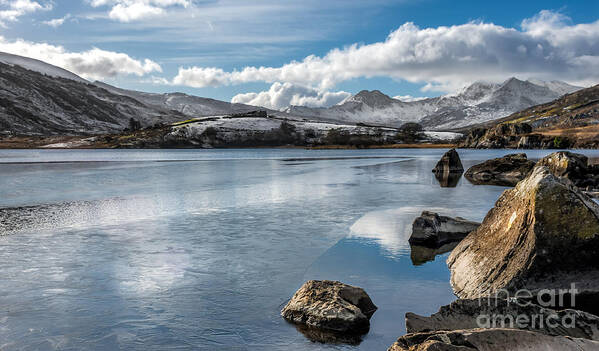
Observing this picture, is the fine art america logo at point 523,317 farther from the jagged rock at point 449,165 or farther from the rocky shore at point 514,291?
the jagged rock at point 449,165

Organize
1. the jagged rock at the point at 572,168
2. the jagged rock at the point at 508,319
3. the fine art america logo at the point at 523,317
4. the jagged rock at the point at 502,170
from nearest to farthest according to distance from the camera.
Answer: the jagged rock at the point at 508,319 → the fine art america logo at the point at 523,317 → the jagged rock at the point at 572,168 → the jagged rock at the point at 502,170

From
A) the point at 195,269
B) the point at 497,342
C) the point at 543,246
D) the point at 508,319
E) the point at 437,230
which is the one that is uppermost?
the point at 543,246

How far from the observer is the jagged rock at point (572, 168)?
32062mm

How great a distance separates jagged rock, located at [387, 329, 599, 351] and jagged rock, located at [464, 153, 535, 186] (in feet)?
116

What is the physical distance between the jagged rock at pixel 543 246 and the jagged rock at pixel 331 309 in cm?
256

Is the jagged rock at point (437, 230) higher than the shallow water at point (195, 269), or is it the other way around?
the jagged rock at point (437, 230)

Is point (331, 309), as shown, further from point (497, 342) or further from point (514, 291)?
point (514, 291)

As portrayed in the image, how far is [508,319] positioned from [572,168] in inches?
1268

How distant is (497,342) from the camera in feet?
18.6

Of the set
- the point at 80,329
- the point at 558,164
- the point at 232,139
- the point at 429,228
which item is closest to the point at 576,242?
the point at 429,228

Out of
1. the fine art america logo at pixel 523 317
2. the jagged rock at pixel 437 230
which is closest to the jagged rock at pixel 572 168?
the jagged rock at pixel 437 230

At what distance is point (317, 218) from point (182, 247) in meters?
7.37

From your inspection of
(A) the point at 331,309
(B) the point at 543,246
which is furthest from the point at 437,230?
(A) the point at 331,309

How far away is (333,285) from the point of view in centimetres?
908
